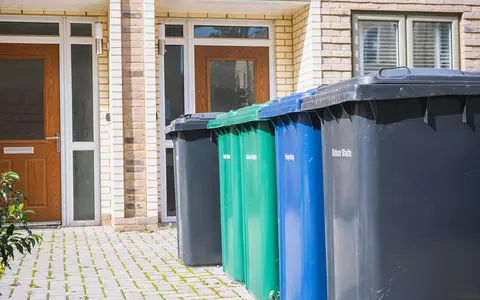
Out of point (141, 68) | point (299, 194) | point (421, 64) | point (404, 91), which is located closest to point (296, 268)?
point (299, 194)

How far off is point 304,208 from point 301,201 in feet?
0.20

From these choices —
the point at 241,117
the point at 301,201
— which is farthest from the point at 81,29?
the point at 301,201

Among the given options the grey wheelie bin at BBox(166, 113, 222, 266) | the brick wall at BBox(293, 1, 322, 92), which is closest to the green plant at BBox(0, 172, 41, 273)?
the grey wheelie bin at BBox(166, 113, 222, 266)

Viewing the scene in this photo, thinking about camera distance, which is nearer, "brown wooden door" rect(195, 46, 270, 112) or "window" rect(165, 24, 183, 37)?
"window" rect(165, 24, 183, 37)

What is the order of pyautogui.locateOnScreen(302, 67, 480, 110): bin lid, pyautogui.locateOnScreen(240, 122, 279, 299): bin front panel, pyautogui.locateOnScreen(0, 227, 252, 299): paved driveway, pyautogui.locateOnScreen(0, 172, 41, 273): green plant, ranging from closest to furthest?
pyautogui.locateOnScreen(302, 67, 480, 110): bin lid, pyautogui.locateOnScreen(0, 172, 41, 273): green plant, pyautogui.locateOnScreen(240, 122, 279, 299): bin front panel, pyautogui.locateOnScreen(0, 227, 252, 299): paved driveway

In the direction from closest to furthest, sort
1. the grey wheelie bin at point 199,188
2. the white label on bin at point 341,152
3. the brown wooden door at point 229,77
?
the white label on bin at point 341,152 → the grey wheelie bin at point 199,188 → the brown wooden door at point 229,77

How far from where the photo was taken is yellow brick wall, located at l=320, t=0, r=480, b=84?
Answer: 10.8m

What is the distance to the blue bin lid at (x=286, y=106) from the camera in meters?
4.73

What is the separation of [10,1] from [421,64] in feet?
18.6

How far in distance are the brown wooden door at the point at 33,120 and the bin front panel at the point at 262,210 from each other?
577cm

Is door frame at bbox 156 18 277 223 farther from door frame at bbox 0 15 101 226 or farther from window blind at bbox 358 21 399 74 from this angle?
window blind at bbox 358 21 399 74

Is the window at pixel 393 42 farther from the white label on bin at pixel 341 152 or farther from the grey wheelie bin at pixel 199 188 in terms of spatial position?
the white label on bin at pixel 341 152

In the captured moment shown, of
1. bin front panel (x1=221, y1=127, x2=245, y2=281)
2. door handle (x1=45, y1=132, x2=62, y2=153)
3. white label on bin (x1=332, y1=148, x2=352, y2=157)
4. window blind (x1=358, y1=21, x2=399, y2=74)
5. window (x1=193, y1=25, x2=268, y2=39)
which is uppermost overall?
window (x1=193, y1=25, x2=268, y2=39)

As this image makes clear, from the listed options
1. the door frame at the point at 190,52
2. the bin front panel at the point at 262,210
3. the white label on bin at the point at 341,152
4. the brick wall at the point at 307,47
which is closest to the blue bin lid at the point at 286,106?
the bin front panel at the point at 262,210
